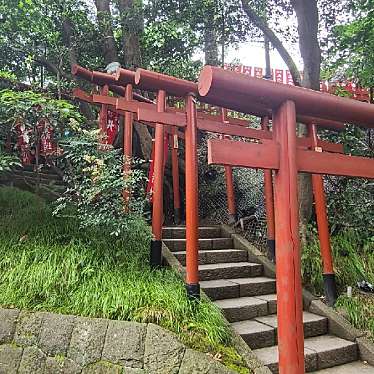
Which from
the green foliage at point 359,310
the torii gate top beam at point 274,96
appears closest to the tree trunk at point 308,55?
the green foliage at point 359,310

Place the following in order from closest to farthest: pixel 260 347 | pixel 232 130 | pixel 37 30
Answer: pixel 260 347 → pixel 232 130 → pixel 37 30

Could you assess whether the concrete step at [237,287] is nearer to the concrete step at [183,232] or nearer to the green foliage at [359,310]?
the green foliage at [359,310]

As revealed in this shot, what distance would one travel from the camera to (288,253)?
2.53 m

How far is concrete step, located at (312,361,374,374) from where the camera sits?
386 cm

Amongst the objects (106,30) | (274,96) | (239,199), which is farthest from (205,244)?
(106,30)

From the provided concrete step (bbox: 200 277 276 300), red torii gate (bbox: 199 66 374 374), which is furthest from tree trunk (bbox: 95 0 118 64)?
red torii gate (bbox: 199 66 374 374)

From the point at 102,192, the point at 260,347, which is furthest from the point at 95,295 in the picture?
the point at 260,347

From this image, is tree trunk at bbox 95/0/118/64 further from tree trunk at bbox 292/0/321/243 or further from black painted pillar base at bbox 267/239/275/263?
black painted pillar base at bbox 267/239/275/263

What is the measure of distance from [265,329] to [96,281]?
1.82 meters

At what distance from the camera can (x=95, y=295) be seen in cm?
381

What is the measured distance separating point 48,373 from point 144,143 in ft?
15.5

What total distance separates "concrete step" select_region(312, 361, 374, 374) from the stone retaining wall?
1.34 meters

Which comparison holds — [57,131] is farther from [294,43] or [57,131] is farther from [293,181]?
[294,43]

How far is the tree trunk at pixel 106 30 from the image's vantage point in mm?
7522
